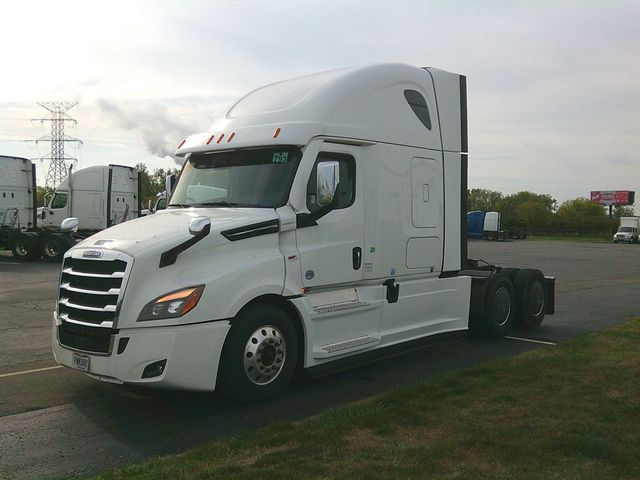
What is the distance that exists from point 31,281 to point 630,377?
15.8m

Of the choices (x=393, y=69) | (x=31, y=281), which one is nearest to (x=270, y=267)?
(x=393, y=69)

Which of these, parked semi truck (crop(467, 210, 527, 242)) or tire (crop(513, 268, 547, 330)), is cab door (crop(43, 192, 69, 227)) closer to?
tire (crop(513, 268, 547, 330))

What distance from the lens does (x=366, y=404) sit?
231 inches

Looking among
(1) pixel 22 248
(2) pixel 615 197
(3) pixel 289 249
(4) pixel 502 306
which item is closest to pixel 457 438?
(3) pixel 289 249

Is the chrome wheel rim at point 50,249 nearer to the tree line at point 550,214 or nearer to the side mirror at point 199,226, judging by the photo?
the side mirror at point 199,226

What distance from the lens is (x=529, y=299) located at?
1013cm

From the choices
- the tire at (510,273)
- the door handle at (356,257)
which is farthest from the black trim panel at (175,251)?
the tire at (510,273)

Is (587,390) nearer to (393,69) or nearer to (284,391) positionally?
(284,391)

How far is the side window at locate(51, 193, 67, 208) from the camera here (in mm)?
26453

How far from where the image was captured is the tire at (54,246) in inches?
971

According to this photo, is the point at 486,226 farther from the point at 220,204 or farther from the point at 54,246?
the point at 220,204

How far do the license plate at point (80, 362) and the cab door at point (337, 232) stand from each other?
86.2 inches

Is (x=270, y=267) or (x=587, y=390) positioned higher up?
(x=270, y=267)

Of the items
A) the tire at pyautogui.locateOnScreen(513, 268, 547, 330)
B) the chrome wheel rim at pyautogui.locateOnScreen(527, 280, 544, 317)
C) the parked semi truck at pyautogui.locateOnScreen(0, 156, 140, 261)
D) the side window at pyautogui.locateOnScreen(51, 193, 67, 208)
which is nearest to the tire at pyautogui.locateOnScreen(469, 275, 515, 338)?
the tire at pyautogui.locateOnScreen(513, 268, 547, 330)
